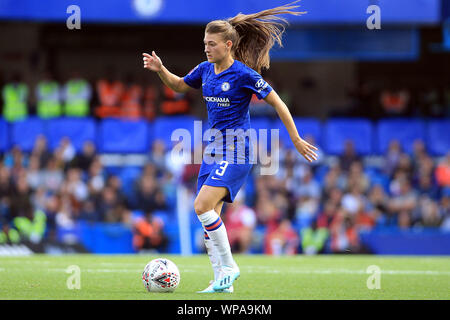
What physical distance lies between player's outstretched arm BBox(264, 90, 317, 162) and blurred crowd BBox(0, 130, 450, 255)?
8855mm

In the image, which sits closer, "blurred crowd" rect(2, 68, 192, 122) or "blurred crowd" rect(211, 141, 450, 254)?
"blurred crowd" rect(211, 141, 450, 254)

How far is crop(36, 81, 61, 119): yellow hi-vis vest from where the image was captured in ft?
63.1

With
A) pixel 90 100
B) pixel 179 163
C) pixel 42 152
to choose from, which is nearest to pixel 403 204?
pixel 179 163

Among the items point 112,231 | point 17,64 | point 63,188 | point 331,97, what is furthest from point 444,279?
point 17,64

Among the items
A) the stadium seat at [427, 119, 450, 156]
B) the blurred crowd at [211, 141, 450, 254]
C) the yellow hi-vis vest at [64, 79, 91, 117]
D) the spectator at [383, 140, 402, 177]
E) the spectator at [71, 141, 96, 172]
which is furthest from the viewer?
the stadium seat at [427, 119, 450, 156]

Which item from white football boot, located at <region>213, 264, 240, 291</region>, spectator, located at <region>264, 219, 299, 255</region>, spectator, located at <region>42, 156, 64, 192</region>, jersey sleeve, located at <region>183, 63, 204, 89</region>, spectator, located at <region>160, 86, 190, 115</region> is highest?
spectator, located at <region>160, 86, 190, 115</region>

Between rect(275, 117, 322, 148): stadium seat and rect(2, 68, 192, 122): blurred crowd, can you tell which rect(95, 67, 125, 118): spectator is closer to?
rect(2, 68, 192, 122): blurred crowd

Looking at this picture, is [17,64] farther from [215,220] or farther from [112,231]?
[215,220]

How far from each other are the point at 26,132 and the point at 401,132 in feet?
28.0

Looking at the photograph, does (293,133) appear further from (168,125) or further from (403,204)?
(168,125)

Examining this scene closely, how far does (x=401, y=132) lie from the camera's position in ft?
65.7

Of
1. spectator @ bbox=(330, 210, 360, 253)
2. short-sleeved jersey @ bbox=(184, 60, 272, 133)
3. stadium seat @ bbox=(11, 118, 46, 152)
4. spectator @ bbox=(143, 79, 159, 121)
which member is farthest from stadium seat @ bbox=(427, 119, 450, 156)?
short-sleeved jersey @ bbox=(184, 60, 272, 133)

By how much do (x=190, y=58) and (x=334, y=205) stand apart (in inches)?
293

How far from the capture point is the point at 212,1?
18203mm
